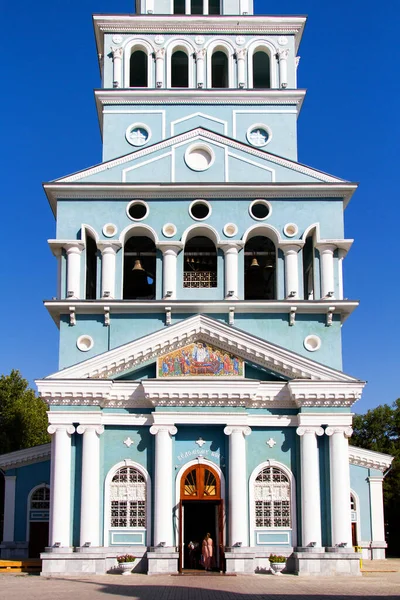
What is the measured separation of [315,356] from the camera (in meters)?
30.1

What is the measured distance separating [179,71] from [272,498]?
1800cm

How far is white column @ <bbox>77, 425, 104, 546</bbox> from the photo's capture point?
2745 centimetres

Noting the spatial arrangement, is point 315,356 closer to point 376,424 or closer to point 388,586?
point 388,586

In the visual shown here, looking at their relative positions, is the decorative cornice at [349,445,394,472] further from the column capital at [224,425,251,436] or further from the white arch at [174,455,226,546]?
the white arch at [174,455,226,546]

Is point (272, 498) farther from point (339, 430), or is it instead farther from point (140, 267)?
point (140, 267)

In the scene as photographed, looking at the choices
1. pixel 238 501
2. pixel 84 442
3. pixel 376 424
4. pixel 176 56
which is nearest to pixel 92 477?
pixel 84 442

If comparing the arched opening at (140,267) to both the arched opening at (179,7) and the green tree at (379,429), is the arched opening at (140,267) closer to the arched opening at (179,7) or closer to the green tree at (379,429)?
the arched opening at (179,7)

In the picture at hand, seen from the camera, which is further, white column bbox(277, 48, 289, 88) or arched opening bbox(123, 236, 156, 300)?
white column bbox(277, 48, 289, 88)

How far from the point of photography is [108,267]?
30672 mm

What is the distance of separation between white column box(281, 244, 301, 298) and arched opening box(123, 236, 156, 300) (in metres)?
4.74

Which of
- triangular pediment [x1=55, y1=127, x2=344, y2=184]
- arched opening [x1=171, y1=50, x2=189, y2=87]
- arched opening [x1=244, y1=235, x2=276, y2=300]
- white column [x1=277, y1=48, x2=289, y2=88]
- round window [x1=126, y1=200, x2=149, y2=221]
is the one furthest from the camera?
arched opening [x1=171, y1=50, x2=189, y2=87]

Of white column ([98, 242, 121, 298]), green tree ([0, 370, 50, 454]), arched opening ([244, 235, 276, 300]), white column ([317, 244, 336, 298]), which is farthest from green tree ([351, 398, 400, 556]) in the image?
white column ([98, 242, 121, 298])

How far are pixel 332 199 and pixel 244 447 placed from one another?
370 inches

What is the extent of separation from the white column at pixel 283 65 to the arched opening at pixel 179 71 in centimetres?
381
